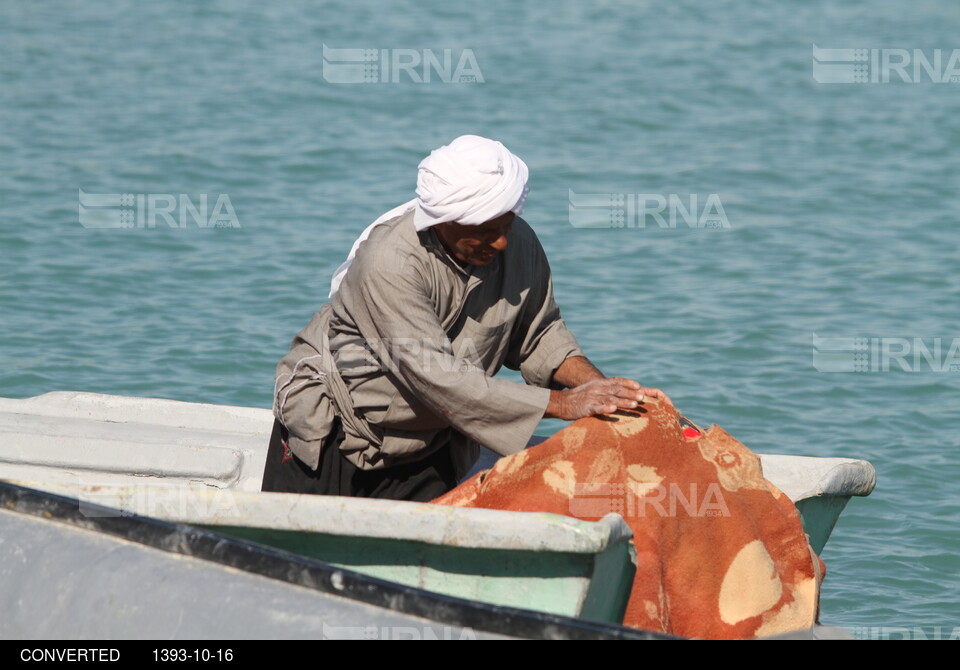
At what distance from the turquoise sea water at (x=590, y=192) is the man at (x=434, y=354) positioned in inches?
72.9

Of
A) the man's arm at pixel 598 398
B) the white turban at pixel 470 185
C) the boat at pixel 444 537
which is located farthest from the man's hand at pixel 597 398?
the white turban at pixel 470 185

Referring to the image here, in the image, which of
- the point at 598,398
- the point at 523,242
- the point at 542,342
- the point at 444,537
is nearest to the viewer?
the point at 444,537

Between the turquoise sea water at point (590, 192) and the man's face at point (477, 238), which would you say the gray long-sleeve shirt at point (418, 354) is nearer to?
the man's face at point (477, 238)

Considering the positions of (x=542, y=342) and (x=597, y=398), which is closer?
(x=597, y=398)

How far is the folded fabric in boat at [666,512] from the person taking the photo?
3104 millimetres

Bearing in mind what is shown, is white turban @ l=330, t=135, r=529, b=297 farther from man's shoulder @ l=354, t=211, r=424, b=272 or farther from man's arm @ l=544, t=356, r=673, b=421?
man's arm @ l=544, t=356, r=673, b=421

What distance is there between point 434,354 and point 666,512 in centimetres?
66

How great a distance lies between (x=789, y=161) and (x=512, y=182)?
849cm

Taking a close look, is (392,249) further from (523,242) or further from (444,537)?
(444,537)

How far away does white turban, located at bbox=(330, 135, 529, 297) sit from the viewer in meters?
3.11

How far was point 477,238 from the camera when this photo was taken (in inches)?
127

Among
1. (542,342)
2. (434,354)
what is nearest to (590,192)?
(542,342)

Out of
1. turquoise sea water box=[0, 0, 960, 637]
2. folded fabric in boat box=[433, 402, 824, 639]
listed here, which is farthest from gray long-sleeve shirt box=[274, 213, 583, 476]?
turquoise sea water box=[0, 0, 960, 637]

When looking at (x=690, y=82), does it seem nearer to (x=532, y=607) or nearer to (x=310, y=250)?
(x=310, y=250)
